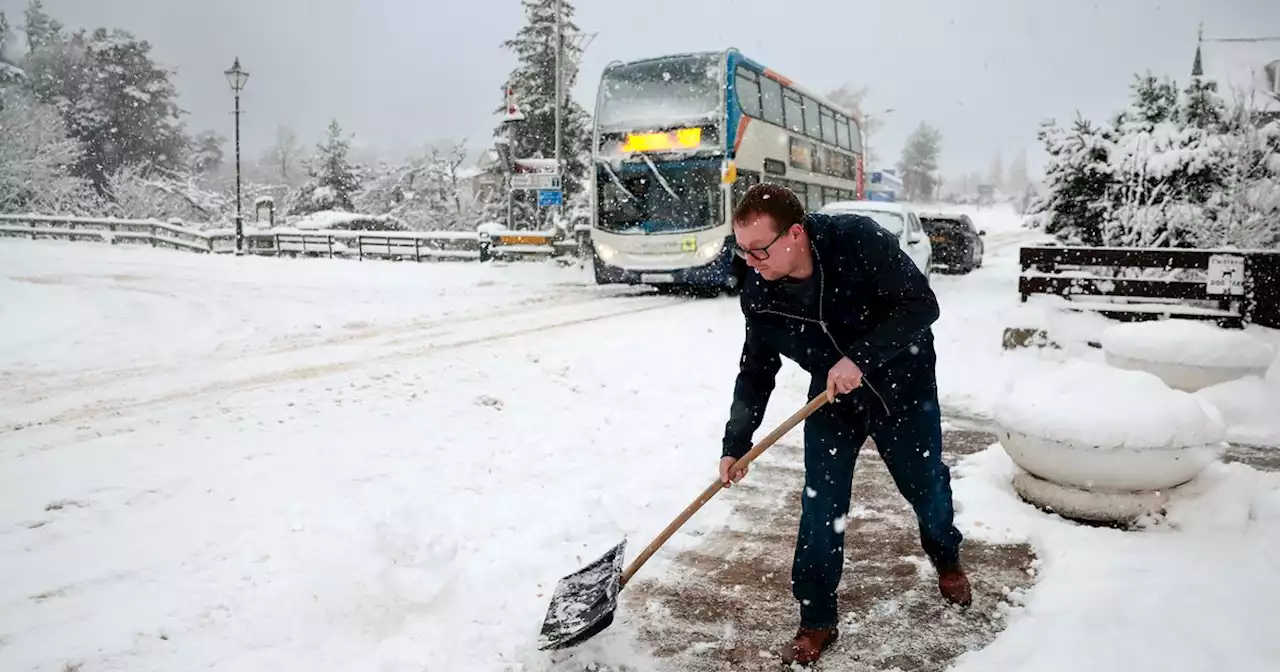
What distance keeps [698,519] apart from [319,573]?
1.94 m

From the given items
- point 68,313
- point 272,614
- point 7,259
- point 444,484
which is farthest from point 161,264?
point 272,614

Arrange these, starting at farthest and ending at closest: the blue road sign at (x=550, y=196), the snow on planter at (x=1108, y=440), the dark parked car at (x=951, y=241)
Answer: the blue road sign at (x=550, y=196)
the dark parked car at (x=951, y=241)
the snow on planter at (x=1108, y=440)

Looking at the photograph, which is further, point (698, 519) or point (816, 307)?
point (698, 519)

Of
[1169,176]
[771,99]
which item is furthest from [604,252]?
[1169,176]

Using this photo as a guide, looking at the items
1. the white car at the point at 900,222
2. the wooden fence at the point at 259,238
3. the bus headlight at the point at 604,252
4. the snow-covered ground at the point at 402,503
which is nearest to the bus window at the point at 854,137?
the white car at the point at 900,222

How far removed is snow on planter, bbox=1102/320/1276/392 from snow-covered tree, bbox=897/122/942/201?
3474 inches

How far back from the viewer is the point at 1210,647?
9.45ft

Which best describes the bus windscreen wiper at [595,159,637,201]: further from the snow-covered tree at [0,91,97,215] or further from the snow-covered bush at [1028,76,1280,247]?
the snow-covered tree at [0,91,97,215]

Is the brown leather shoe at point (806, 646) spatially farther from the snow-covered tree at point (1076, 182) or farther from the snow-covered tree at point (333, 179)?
the snow-covered tree at point (333, 179)

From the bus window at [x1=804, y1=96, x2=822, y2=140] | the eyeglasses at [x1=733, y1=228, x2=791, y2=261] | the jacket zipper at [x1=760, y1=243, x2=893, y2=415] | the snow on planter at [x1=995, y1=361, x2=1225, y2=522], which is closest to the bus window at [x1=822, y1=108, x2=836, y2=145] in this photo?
the bus window at [x1=804, y1=96, x2=822, y2=140]

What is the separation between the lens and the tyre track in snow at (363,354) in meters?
6.43

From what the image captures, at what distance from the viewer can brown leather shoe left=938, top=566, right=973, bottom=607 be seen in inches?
132

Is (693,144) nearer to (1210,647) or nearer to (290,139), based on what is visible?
(1210,647)

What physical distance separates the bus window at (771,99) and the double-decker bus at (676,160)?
23 millimetres
